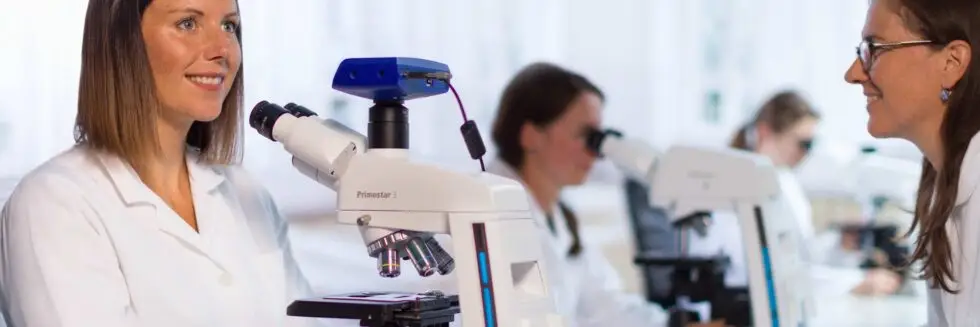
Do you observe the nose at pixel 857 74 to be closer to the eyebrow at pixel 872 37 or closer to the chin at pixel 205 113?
the eyebrow at pixel 872 37

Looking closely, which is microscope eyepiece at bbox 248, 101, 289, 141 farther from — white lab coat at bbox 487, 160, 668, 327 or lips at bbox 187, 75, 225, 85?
white lab coat at bbox 487, 160, 668, 327

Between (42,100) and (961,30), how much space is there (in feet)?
5.75

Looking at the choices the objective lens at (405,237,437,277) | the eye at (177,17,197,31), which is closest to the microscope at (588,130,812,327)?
the objective lens at (405,237,437,277)

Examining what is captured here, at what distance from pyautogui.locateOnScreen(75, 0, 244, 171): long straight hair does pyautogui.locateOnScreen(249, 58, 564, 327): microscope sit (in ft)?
0.94

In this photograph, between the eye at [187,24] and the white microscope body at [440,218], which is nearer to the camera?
the white microscope body at [440,218]

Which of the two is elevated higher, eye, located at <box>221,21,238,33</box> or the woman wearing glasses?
eye, located at <box>221,21,238,33</box>

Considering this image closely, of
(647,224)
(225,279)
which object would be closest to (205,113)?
(225,279)

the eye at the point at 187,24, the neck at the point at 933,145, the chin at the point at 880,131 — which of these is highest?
the eye at the point at 187,24

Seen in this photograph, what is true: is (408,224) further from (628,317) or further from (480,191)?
(628,317)

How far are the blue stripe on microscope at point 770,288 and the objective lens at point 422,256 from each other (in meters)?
1.04

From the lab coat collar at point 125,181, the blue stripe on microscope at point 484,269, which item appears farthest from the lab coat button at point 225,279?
the blue stripe on microscope at point 484,269

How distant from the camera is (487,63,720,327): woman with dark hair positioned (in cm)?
299

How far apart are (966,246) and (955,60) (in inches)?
11.3

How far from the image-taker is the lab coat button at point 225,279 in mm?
1744
